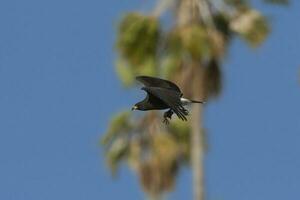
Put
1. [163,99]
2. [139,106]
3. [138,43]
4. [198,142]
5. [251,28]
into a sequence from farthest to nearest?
[251,28] < [138,43] < [198,142] < [139,106] < [163,99]

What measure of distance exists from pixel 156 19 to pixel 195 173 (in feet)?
13.3

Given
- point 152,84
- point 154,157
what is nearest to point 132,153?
point 154,157

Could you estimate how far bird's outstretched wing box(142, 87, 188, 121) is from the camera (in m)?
5.62

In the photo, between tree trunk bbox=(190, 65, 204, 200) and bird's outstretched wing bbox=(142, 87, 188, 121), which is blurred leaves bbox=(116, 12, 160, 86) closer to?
tree trunk bbox=(190, 65, 204, 200)

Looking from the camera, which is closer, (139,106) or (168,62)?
(139,106)

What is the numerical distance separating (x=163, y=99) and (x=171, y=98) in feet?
0.13

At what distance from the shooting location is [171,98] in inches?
225

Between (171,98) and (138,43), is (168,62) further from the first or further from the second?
(171,98)

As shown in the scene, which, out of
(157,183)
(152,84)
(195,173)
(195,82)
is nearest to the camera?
(152,84)

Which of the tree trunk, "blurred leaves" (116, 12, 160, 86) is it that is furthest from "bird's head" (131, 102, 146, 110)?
"blurred leaves" (116, 12, 160, 86)

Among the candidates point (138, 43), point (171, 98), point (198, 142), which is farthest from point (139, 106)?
point (138, 43)

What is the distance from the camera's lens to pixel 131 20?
25.6 m

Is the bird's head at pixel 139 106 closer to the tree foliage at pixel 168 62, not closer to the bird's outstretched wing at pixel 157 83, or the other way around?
the bird's outstretched wing at pixel 157 83

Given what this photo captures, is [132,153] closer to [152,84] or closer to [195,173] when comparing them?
[195,173]
